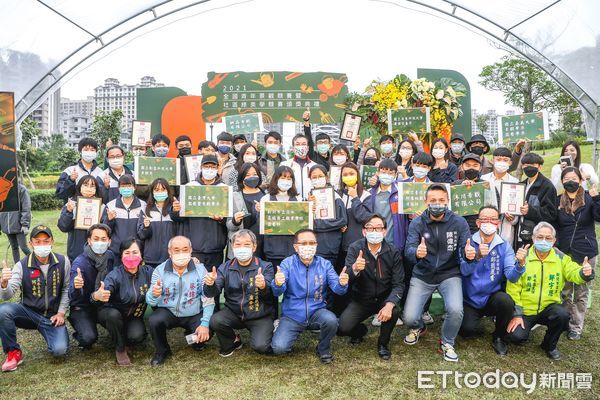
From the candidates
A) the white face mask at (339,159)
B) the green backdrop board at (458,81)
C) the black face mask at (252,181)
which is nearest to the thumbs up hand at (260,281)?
the black face mask at (252,181)

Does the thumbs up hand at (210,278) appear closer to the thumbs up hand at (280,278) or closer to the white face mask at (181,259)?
the white face mask at (181,259)

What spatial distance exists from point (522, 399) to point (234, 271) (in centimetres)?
290

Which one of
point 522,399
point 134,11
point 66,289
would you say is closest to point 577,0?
point 522,399

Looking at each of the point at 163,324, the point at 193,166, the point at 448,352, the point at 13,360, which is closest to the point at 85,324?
the point at 13,360

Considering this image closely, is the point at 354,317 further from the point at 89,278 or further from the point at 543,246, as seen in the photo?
the point at 89,278

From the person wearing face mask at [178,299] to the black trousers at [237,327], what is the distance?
124 millimetres

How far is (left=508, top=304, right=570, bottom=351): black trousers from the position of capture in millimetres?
4812

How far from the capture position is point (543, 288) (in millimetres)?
4973

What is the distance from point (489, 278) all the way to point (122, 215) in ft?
13.9

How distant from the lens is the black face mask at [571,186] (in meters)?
5.41

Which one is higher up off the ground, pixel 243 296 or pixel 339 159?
pixel 339 159

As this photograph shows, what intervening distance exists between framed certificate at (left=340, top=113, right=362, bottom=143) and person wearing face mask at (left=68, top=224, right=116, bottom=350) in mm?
3990

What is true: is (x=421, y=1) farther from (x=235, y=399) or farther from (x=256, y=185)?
(x=235, y=399)

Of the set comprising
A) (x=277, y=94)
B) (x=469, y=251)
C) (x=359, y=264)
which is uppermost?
(x=277, y=94)
